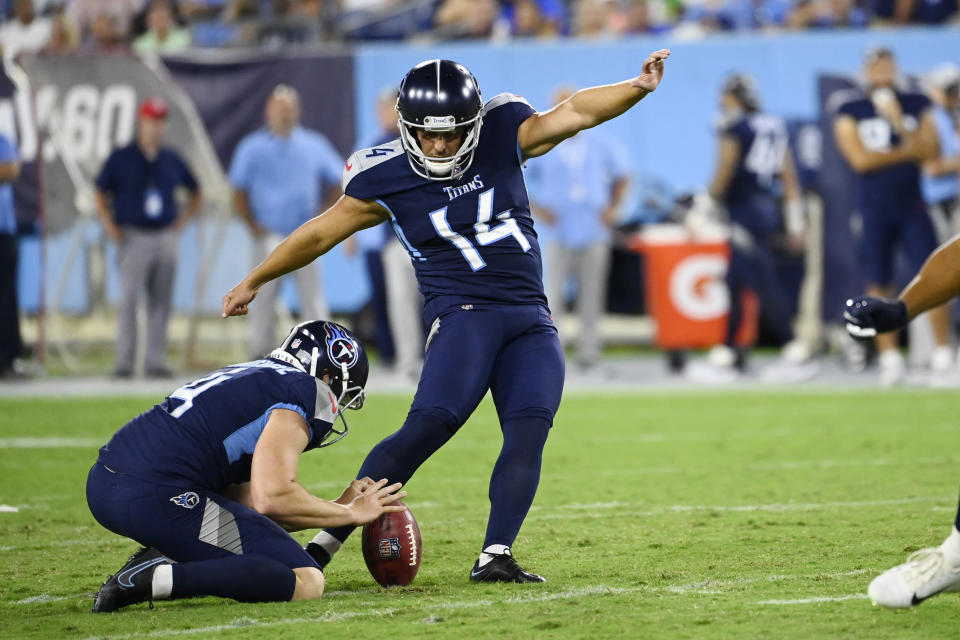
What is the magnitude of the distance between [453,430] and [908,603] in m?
1.60

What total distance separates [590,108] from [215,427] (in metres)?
1.67

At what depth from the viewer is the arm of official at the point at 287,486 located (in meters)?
4.32

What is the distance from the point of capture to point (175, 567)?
4.36m

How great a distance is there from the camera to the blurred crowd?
581 inches

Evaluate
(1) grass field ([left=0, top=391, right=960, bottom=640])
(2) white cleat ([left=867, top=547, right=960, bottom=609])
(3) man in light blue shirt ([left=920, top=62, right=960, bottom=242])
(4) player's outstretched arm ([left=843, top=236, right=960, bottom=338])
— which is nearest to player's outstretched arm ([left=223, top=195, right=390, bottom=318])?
(1) grass field ([left=0, top=391, right=960, bottom=640])

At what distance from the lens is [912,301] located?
14.1 feet

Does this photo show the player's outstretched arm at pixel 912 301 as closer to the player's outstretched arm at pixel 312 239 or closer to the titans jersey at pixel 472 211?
the titans jersey at pixel 472 211

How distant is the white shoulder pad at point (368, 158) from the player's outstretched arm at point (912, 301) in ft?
5.61

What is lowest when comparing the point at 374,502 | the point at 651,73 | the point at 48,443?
the point at 48,443

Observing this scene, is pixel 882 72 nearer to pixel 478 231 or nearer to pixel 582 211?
pixel 582 211

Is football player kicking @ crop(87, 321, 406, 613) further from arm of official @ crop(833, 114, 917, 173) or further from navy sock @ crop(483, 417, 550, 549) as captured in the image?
arm of official @ crop(833, 114, 917, 173)

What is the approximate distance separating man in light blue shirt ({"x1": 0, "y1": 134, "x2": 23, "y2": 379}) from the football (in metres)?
→ 7.73

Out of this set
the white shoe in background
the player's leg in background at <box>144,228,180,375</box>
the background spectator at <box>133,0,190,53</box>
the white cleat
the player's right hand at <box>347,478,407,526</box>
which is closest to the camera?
the white cleat

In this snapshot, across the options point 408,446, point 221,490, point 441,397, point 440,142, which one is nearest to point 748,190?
point 440,142
